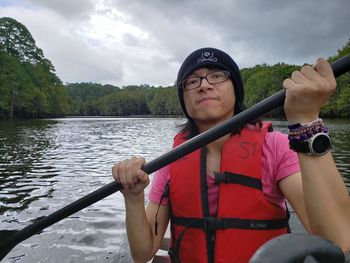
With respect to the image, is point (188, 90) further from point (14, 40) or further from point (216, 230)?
point (14, 40)

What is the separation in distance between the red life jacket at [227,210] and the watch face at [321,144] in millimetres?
699

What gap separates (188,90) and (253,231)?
102 centimetres

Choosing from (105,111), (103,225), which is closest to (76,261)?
(103,225)

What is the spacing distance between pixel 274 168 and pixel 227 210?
0.38m

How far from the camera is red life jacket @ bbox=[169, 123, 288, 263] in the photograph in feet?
6.66

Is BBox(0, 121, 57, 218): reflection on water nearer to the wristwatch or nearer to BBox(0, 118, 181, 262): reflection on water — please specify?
BBox(0, 118, 181, 262): reflection on water

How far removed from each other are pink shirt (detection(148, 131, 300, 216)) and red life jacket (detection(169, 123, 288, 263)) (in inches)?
1.3

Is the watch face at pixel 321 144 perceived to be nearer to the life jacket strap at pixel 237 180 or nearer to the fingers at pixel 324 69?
the fingers at pixel 324 69

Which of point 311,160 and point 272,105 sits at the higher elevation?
point 272,105

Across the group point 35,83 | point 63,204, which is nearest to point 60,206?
point 63,204

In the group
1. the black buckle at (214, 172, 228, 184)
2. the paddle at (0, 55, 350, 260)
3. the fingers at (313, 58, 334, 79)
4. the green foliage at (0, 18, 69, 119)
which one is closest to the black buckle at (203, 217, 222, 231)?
the black buckle at (214, 172, 228, 184)

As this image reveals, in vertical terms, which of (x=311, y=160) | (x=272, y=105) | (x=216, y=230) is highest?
(x=272, y=105)

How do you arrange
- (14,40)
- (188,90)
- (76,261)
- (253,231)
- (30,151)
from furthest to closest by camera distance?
(14,40) < (30,151) < (76,261) < (188,90) < (253,231)

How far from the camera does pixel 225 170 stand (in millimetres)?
2199
